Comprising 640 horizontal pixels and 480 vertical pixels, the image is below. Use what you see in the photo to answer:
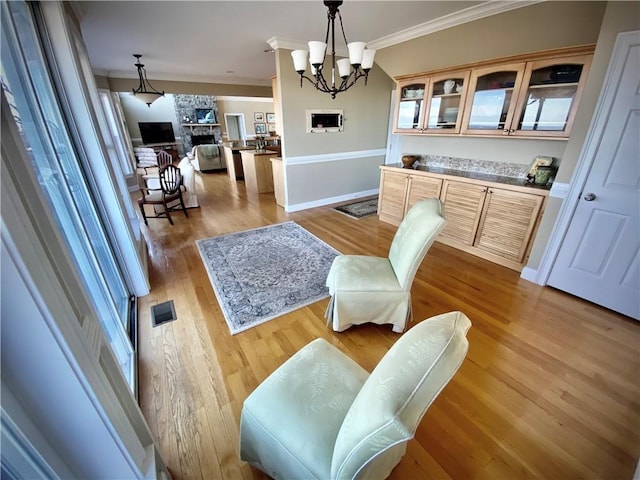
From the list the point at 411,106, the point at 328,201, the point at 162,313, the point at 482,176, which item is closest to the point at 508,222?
the point at 482,176

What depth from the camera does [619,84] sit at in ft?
6.12

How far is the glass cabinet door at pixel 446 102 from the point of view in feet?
9.98

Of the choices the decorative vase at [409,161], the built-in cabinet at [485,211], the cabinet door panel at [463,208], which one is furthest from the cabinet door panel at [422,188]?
the decorative vase at [409,161]

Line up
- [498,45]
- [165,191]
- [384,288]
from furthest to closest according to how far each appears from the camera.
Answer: [165,191] < [498,45] < [384,288]

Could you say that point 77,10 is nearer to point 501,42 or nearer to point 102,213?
point 102,213

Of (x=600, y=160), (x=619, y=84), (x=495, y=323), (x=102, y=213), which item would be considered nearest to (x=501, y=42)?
(x=619, y=84)

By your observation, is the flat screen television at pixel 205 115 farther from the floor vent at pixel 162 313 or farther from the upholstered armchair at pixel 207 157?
the floor vent at pixel 162 313

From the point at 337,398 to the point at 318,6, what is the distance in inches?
128

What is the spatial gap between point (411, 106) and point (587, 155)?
2.07 m

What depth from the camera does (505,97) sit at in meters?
2.71

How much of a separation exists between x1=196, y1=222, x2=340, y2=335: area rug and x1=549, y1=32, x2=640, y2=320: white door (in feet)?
7.19

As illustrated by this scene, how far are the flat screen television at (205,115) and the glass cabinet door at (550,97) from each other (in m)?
11.0

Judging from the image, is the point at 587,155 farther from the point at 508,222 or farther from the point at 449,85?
the point at 449,85

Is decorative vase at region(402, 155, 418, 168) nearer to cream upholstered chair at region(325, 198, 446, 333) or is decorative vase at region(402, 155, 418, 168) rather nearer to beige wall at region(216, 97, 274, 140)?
cream upholstered chair at region(325, 198, 446, 333)
